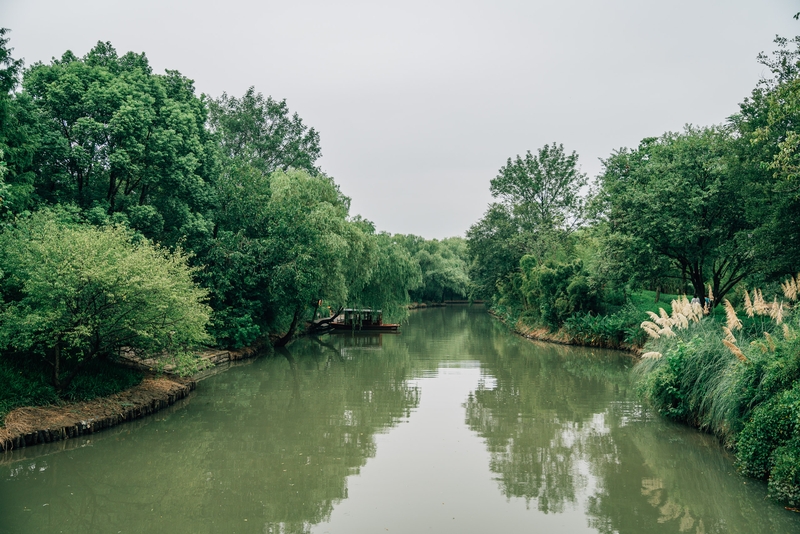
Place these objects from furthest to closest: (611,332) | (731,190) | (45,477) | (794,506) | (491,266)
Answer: (491,266), (611,332), (731,190), (45,477), (794,506)

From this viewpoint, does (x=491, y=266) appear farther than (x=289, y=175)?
Yes

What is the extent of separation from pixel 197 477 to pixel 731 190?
18.6 m

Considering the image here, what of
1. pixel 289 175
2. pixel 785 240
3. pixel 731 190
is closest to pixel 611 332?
pixel 731 190

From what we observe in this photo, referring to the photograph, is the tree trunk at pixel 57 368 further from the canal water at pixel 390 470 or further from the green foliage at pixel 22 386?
the canal water at pixel 390 470

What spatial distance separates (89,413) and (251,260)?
11.6 m

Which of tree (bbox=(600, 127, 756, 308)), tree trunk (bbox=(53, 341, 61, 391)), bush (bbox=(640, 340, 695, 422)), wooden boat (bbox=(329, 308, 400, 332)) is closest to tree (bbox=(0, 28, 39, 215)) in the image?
tree trunk (bbox=(53, 341, 61, 391))

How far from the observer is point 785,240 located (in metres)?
15.5

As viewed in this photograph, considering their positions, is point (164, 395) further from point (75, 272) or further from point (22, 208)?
point (22, 208)

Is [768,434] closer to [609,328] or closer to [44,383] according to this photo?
[44,383]

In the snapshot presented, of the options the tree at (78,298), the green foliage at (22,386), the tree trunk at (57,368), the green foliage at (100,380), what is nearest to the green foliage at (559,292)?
the green foliage at (100,380)

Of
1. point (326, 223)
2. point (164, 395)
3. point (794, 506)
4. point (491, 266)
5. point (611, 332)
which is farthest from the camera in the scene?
point (491, 266)

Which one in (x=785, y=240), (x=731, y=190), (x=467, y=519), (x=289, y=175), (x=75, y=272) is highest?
(x=289, y=175)

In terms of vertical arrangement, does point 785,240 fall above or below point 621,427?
above

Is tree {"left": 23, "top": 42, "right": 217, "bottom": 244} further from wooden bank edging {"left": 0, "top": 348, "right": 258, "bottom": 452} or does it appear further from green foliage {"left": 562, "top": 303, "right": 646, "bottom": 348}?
green foliage {"left": 562, "top": 303, "right": 646, "bottom": 348}
